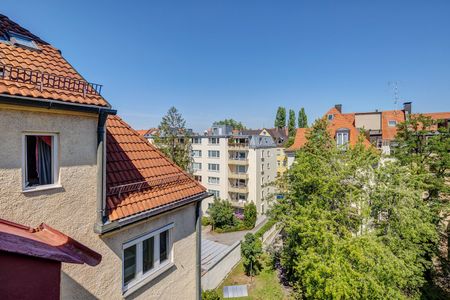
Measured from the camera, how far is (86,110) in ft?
16.2

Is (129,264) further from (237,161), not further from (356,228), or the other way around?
(237,161)

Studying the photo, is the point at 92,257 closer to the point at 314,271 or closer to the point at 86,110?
the point at 86,110

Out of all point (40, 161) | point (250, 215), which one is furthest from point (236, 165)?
point (40, 161)

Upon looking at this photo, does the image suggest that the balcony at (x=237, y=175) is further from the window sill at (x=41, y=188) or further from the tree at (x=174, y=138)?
the window sill at (x=41, y=188)

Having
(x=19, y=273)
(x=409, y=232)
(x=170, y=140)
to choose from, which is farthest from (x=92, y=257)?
(x=170, y=140)

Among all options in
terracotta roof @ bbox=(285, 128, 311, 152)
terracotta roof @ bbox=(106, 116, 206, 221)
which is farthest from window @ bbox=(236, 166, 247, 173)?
terracotta roof @ bbox=(106, 116, 206, 221)

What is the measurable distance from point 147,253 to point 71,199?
259cm

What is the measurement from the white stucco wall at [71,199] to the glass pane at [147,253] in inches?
15.7

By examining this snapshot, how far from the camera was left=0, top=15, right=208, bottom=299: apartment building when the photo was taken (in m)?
4.18

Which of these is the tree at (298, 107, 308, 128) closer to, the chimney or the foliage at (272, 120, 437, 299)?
the chimney

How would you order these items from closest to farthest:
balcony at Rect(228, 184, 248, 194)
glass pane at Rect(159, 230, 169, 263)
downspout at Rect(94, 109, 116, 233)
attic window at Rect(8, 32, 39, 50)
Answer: downspout at Rect(94, 109, 116, 233) < attic window at Rect(8, 32, 39, 50) < glass pane at Rect(159, 230, 169, 263) < balcony at Rect(228, 184, 248, 194)

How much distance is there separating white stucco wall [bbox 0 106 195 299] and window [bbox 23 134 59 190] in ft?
0.35

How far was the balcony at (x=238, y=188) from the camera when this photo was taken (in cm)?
4062

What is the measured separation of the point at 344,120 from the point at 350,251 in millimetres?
21105
